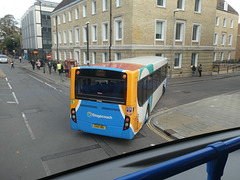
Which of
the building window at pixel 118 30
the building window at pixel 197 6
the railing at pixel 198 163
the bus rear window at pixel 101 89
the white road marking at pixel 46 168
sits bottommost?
the white road marking at pixel 46 168

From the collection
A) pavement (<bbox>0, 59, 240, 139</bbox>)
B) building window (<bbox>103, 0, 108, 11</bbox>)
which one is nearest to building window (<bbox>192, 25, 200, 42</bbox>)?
building window (<bbox>103, 0, 108, 11</bbox>)

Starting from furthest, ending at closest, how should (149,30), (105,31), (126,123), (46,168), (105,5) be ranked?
(105,31), (105,5), (149,30), (126,123), (46,168)

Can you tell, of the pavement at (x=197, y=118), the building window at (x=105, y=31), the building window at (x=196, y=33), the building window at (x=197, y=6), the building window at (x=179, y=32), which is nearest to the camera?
the pavement at (x=197, y=118)

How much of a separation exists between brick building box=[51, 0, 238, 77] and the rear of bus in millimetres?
14899

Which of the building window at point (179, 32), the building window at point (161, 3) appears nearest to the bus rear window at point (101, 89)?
the building window at point (161, 3)

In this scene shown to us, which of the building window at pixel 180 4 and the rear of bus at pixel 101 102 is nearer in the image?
the rear of bus at pixel 101 102

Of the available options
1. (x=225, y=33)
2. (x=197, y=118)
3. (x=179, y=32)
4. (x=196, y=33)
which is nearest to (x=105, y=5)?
(x=179, y=32)

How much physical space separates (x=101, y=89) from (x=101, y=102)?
0.46 m

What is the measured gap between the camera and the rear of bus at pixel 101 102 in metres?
6.50

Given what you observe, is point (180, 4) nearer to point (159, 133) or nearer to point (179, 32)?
point (179, 32)

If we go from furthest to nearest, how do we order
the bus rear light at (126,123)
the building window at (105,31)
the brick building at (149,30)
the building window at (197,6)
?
the building window at (197,6), the building window at (105,31), the brick building at (149,30), the bus rear light at (126,123)

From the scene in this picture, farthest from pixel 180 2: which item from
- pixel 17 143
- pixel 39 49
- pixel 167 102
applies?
pixel 39 49

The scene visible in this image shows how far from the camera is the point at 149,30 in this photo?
2209cm

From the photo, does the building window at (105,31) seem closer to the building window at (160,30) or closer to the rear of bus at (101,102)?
the building window at (160,30)
